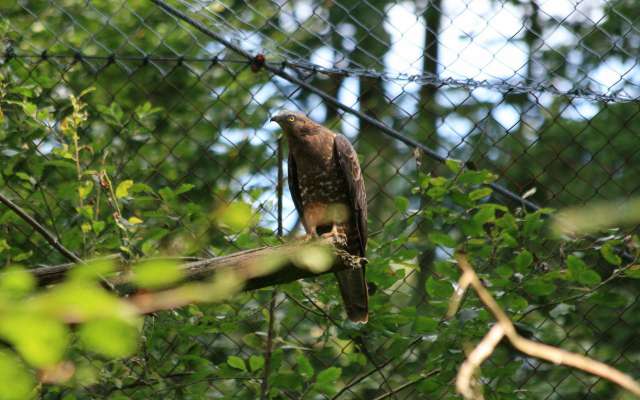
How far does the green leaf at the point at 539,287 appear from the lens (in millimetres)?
3564

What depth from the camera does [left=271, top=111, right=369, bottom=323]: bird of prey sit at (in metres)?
4.39

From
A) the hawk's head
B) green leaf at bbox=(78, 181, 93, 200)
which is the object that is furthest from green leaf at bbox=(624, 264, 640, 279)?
green leaf at bbox=(78, 181, 93, 200)

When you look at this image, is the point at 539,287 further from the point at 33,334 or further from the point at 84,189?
the point at 33,334

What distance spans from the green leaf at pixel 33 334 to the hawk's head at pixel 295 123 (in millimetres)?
3633

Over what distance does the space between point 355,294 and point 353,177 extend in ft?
2.73

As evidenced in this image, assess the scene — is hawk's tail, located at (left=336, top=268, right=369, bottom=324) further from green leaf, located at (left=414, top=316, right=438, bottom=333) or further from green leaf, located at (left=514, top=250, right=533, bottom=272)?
green leaf, located at (left=514, top=250, right=533, bottom=272)

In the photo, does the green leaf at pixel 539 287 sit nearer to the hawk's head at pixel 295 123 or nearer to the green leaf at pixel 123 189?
the hawk's head at pixel 295 123

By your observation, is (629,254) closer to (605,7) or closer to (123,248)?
(605,7)

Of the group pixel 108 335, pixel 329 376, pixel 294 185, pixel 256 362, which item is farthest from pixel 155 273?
pixel 294 185

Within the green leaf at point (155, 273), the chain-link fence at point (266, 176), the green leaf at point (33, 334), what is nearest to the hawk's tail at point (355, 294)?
the chain-link fence at point (266, 176)

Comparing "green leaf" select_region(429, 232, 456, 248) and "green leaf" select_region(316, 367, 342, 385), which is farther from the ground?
"green leaf" select_region(429, 232, 456, 248)

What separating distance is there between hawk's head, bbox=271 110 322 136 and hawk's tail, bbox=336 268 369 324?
3.31ft

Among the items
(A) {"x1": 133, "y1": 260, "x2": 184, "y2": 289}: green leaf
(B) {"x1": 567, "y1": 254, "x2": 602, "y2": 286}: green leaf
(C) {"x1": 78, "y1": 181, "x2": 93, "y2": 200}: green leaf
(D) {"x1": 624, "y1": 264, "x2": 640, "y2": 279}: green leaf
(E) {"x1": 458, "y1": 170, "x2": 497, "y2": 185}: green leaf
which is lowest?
(A) {"x1": 133, "y1": 260, "x2": 184, "y2": 289}: green leaf

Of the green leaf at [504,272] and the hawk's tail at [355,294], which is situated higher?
the hawk's tail at [355,294]
